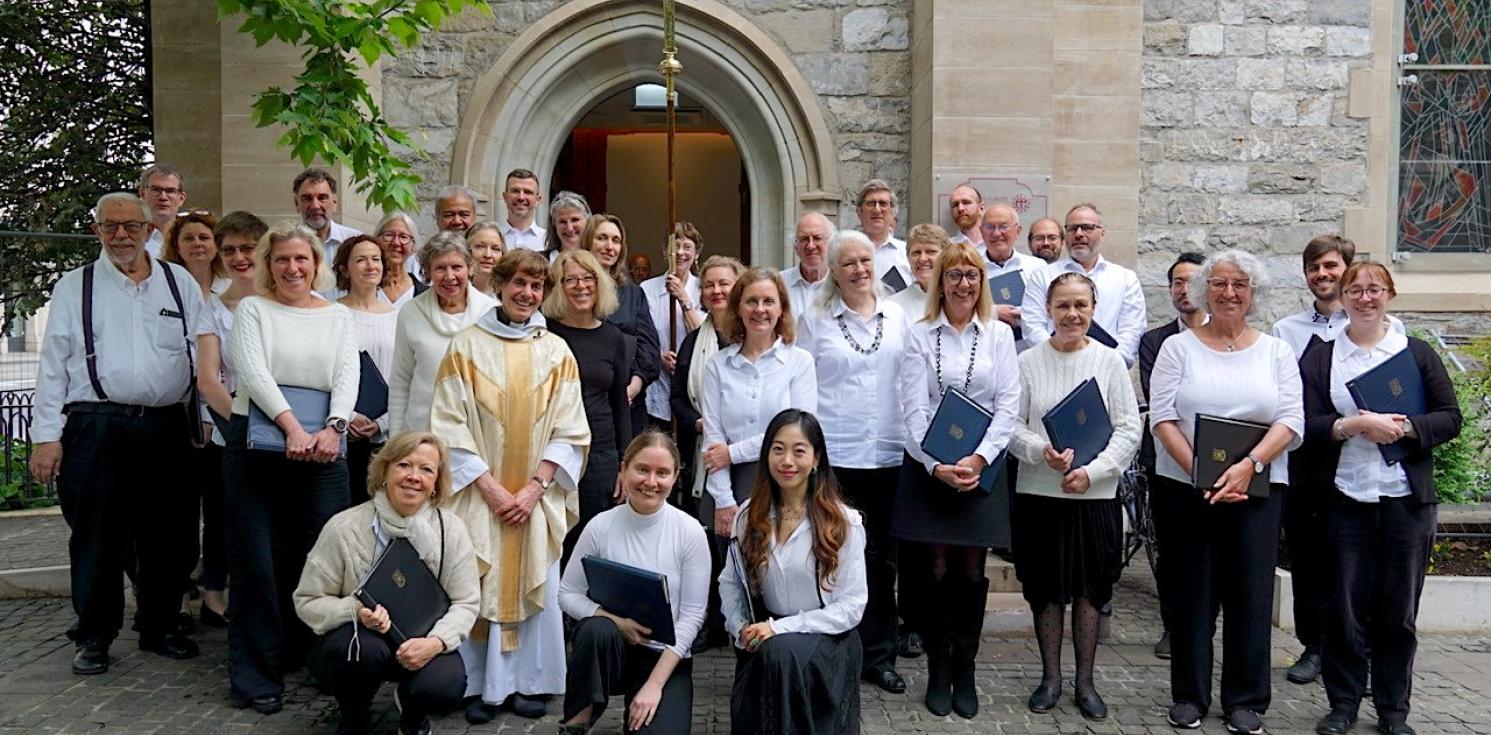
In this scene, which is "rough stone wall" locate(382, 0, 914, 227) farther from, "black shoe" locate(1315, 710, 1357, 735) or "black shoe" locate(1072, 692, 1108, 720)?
"black shoe" locate(1315, 710, 1357, 735)

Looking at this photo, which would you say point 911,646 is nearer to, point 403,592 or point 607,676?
point 607,676

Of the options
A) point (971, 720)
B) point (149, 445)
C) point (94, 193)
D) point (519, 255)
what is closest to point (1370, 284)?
point (971, 720)

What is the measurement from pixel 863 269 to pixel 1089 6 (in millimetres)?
4317

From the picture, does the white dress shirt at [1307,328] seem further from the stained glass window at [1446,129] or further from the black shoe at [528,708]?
the stained glass window at [1446,129]

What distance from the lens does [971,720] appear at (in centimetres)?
469

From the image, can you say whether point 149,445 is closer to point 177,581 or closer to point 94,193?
point 177,581

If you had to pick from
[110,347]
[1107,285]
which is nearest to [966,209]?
[1107,285]

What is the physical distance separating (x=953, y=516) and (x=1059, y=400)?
0.64 metres

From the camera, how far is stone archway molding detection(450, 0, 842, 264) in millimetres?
8555

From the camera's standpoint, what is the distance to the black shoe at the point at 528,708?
15.5 feet

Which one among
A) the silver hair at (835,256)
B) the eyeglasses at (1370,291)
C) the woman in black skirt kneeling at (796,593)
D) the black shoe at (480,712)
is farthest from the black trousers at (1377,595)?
the black shoe at (480,712)

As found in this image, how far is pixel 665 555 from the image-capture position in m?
4.31

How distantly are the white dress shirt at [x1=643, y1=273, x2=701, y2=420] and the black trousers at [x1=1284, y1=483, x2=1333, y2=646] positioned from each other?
9.48 ft

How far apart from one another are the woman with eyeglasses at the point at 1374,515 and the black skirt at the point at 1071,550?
84 cm
